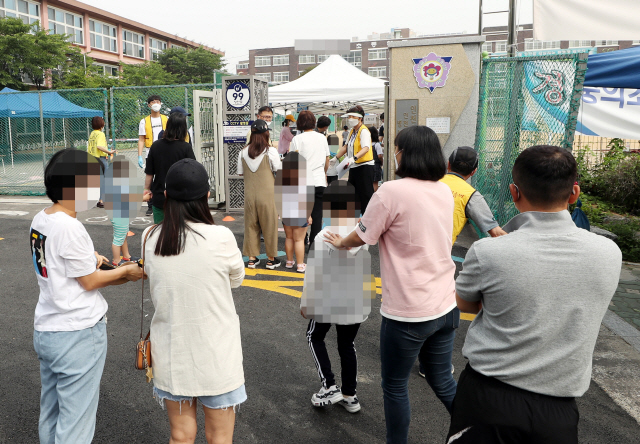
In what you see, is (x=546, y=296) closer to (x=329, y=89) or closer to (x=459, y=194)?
(x=459, y=194)

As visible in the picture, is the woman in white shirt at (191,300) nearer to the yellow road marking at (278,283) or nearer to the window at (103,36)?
the yellow road marking at (278,283)

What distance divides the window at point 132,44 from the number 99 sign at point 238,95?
45548 mm

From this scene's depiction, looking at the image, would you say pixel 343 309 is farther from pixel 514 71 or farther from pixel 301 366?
pixel 514 71

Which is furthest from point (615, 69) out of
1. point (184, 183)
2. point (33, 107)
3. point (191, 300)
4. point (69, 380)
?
point (33, 107)

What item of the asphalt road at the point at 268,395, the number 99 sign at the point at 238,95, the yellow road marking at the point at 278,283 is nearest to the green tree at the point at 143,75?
the number 99 sign at the point at 238,95

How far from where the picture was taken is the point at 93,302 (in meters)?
2.30

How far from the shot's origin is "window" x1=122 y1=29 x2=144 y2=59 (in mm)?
49750

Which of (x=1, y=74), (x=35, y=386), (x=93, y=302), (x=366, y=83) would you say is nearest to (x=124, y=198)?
(x=35, y=386)

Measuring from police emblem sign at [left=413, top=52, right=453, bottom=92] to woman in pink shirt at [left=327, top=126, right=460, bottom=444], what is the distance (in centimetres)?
542

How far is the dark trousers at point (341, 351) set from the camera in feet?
10.1

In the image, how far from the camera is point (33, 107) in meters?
16.3

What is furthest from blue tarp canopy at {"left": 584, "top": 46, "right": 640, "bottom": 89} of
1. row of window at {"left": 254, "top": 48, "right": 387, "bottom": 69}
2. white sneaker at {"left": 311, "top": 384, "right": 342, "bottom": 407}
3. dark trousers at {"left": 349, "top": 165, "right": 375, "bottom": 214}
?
row of window at {"left": 254, "top": 48, "right": 387, "bottom": 69}

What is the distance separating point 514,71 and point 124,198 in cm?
521

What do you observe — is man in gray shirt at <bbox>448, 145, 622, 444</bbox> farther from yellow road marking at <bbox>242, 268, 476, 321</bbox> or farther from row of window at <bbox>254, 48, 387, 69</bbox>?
row of window at <bbox>254, 48, 387, 69</bbox>
